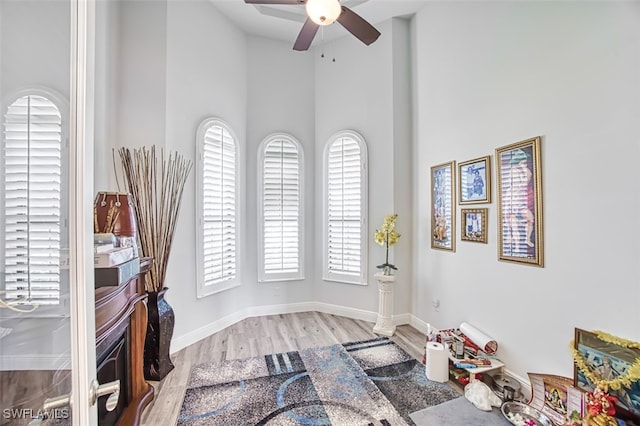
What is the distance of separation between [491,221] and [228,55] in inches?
149

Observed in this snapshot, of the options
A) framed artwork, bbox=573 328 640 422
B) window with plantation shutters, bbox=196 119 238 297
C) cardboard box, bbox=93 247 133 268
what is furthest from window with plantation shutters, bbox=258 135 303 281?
framed artwork, bbox=573 328 640 422

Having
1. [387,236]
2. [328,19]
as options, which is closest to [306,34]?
[328,19]

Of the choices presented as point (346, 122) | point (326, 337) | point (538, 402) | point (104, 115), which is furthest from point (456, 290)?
point (104, 115)

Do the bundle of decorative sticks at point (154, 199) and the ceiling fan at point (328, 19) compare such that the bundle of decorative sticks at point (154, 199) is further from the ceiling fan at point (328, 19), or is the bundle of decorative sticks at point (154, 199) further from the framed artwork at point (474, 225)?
the framed artwork at point (474, 225)

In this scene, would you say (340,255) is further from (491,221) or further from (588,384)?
(588,384)

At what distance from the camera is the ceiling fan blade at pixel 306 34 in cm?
266

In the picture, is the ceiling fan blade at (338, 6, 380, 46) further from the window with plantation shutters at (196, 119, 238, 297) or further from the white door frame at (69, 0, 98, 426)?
the white door frame at (69, 0, 98, 426)

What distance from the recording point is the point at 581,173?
1.96m

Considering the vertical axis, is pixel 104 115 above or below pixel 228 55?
below

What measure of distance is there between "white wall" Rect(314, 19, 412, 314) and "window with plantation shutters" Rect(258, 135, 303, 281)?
2.31 ft

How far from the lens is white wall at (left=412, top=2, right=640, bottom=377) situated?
5.75 ft

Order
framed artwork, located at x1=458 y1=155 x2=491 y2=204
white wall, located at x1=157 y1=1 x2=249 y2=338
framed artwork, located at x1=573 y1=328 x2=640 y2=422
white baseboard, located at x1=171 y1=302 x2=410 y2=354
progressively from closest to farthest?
1. framed artwork, located at x1=573 y1=328 x2=640 y2=422
2. framed artwork, located at x1=458 y1=155 x2=491 y2=204
3. white wall, located at x1=157 y1=1 x2=249 y2=338
4. white baseboard, located at x1=171 y1=302 x2=410 y2=354

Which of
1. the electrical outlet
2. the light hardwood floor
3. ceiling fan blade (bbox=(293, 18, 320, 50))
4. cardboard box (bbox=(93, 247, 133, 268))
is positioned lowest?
the light hardwood floor

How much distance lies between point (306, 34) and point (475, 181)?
86.8 inches
